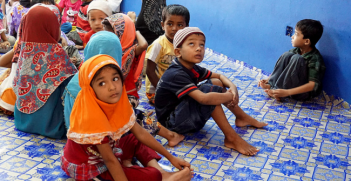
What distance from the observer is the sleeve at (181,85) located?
2.29 meters

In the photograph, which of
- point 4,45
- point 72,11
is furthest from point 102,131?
point 72,11

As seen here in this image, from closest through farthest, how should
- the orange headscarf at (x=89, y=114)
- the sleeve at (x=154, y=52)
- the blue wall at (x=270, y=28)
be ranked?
the orange headscarf at (x=89, y=114)
the sleeve at (x=154, y=52)
the blue wall at (x=270, y=28)

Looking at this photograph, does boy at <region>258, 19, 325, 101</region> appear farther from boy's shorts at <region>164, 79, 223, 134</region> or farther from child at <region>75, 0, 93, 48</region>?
child at <region>75, 0, 93, 48</region>

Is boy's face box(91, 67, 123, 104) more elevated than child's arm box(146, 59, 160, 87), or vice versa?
boy's face box(91, 67, 123, 104)

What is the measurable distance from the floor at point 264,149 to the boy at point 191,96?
0.12m

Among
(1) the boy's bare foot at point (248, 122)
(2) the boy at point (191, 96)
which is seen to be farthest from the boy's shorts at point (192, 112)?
(1) the boy's bare foot at point (248, 122)

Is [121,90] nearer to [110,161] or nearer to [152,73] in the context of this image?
[110,161]

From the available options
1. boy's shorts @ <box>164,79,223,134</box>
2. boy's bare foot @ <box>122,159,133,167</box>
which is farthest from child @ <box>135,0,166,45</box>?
boy's bare foot @ <box>122,159,133,167</box>

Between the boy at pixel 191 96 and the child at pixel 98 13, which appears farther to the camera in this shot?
the child at pixel 98 13

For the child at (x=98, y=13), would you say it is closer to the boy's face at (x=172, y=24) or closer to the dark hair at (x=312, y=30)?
the boy's face at (x=172, y=24)

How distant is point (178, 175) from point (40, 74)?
1.15 m

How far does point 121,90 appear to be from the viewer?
5.66 feet

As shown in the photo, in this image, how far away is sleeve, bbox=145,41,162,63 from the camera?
9.41 ft

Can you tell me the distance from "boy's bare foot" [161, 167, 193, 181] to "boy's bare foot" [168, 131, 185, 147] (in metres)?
0.44
